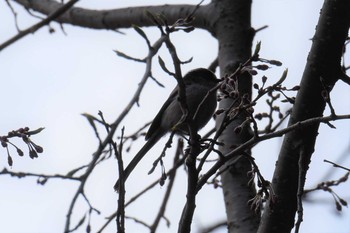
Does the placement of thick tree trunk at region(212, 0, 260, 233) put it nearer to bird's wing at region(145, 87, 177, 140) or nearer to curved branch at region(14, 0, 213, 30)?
curved branch at region(14, 0, 213, 30)

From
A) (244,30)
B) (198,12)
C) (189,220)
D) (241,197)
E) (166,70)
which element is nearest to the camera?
(166,70)

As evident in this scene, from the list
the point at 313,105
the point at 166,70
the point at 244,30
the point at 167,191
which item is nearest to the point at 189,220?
the point at 166,70

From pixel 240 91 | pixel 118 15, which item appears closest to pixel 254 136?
pixel 240 91

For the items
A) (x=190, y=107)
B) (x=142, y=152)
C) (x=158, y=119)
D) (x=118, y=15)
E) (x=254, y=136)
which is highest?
(x=118, y=15)

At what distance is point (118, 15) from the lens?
520 cm

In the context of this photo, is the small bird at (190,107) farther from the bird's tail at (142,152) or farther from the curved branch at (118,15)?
the curved branch at (118,15)

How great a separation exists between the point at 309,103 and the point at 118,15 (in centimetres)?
273

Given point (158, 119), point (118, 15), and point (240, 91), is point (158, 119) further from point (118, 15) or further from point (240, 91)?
point (240, 91)

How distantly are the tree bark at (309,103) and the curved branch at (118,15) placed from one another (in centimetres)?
183

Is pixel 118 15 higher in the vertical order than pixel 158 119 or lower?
higher

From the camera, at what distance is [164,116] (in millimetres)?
4949

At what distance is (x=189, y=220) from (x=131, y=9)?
9.97ft

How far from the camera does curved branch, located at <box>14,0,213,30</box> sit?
468 cm

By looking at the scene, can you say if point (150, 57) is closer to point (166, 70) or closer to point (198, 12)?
point (166, 70)
